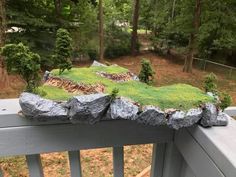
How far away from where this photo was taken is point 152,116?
0.78 meters

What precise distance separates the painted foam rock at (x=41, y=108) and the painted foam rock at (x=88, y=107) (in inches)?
1.2

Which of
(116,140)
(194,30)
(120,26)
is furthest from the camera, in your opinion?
(120,26)

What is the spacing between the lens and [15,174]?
286 cm

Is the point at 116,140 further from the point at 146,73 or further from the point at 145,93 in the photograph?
the point at 146,73

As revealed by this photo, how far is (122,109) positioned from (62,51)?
1.15 feet

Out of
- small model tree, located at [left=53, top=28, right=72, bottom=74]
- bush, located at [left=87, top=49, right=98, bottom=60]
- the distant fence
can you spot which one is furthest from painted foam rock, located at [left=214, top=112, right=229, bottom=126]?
bush, located at [left=87, top=49, right=98, bottom=60]

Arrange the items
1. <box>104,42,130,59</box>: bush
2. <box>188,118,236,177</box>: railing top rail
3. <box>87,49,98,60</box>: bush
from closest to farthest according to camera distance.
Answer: <box>188,118,236,177</box>: railing top rail
<box>87,49,98,60</box>: bush
<box>104,42,130,59</box>: bush

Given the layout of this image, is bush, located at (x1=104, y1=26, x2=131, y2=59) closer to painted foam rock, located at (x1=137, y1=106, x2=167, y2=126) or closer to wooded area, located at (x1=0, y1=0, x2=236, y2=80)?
wooded area, located at (x1=0, y1=0, x2=236, y2=80)

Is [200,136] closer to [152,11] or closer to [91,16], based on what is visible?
[91,16]

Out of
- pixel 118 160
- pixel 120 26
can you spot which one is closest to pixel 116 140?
pixel 118 160

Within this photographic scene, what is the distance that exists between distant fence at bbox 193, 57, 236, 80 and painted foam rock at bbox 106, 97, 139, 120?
364 inches

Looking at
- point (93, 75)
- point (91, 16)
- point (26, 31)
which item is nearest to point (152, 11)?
point (91, 16)

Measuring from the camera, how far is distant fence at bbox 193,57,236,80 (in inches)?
366

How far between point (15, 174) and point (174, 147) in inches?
Result: 94.8
